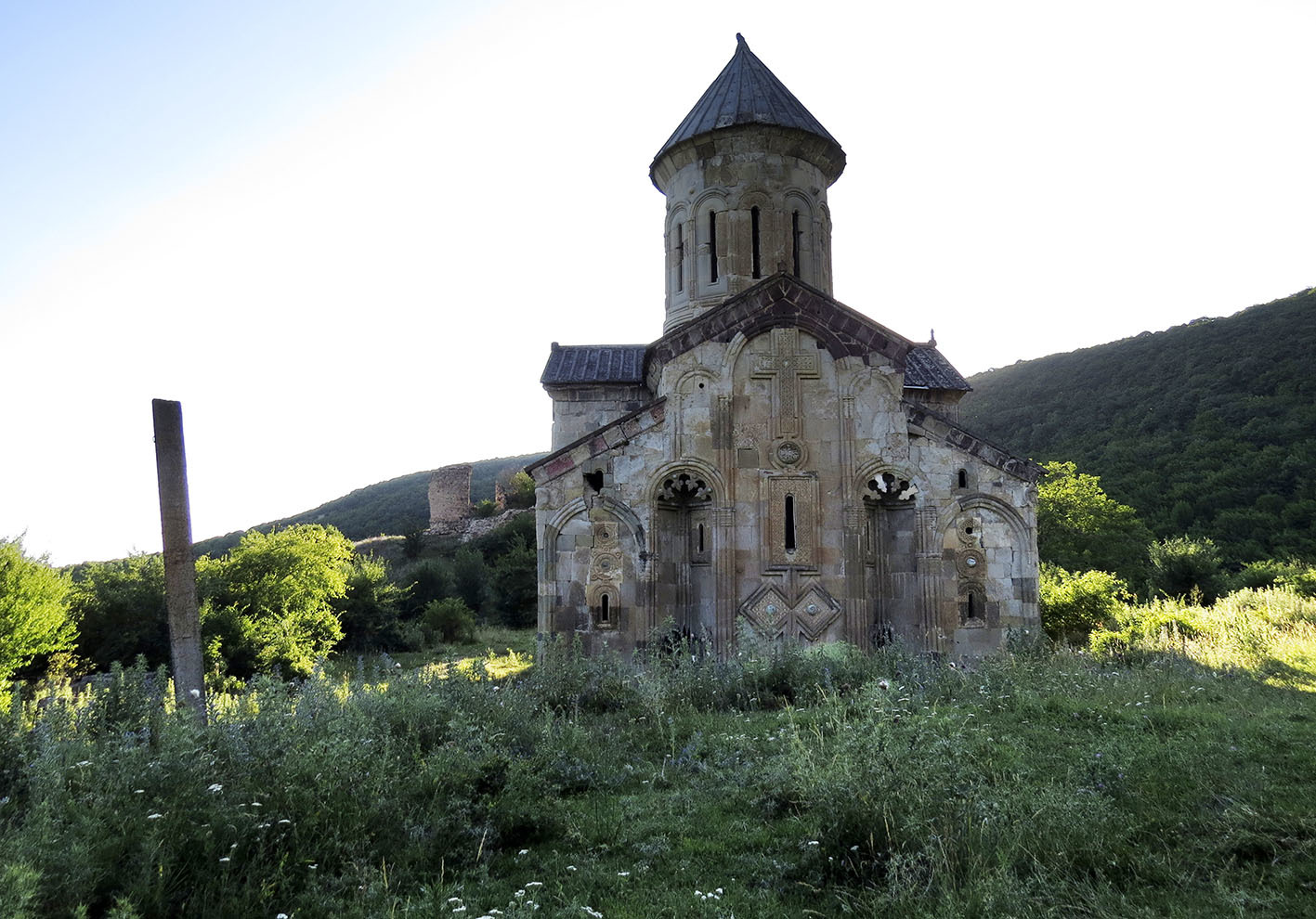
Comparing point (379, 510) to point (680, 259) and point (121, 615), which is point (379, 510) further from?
point (680, 259)

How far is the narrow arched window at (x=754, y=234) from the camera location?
11258 mm

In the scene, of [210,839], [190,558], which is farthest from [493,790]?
[190,558]

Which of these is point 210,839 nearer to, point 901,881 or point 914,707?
point 901,881

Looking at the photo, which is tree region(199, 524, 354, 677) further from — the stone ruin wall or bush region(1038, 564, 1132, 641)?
the stone ruin wall

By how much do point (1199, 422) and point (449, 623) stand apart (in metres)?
25.2

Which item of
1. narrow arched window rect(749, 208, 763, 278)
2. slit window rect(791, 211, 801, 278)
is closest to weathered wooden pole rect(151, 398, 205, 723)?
narrow arched window rect(749, 208, 763, 278)

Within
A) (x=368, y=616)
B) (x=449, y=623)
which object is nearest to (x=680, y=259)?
(x=449, y=623)

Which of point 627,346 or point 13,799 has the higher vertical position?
point 627,346

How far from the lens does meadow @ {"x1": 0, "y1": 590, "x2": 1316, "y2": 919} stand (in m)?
2.74

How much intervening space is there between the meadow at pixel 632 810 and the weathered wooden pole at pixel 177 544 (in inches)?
11.3

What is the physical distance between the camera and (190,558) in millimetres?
5023

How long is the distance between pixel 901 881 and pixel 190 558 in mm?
4596

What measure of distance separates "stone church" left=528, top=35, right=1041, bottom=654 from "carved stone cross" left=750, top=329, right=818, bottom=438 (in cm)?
2

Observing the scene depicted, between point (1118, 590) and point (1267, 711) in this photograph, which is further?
point (1118, 590)
